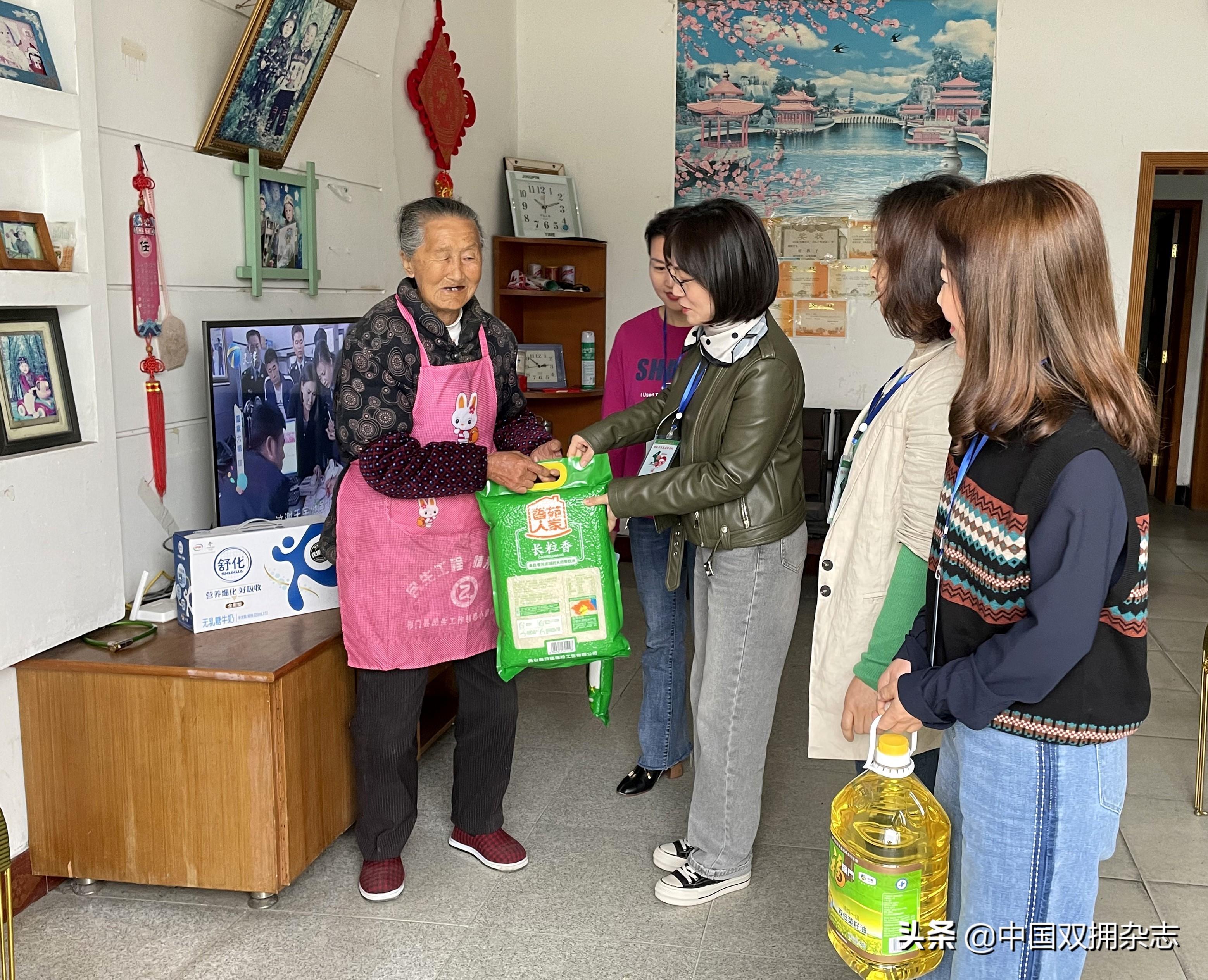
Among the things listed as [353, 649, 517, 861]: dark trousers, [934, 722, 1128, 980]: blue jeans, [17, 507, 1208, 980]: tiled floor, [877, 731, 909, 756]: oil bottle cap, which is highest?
[877, 731, 909, 756]: oil bottle cap

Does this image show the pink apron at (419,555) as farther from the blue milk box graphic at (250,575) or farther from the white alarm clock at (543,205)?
the white alarm clock at (543,205)

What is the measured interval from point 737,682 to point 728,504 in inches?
16.0

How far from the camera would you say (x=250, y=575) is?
8.91 feet

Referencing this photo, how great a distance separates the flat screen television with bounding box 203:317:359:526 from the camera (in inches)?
115

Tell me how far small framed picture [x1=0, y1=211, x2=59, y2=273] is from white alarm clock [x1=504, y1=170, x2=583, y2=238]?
3.37 m

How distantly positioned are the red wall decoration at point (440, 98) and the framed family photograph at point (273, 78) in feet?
3.90

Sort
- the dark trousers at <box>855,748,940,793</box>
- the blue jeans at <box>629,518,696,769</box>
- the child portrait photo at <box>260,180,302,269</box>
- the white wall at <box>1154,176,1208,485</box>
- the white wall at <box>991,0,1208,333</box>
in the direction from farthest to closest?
1. the white wall at <box>1154,176,1208,485</box>
2. the white wall at <box>991,0,1208,333</box>
3. the child portrait photo at <box>260,180,302,269</box>
4. the blue jeans at <box>629,518,696,769</box>
5. the dark trousers at <box>855,748,940,793</box>

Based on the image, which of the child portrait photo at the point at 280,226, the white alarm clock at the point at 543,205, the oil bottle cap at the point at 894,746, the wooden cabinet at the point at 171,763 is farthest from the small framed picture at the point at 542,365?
the oil bottle cap at the point at 894,746

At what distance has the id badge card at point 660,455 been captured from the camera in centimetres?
256

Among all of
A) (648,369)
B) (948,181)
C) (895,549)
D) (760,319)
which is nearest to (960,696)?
(895,549)

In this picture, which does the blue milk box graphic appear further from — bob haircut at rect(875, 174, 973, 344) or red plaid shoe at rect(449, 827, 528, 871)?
bob haircut at rect(875, 174, 973, 344)

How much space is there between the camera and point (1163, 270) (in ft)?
29.1

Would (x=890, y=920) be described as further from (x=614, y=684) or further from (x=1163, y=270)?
(x=1163, y=270)

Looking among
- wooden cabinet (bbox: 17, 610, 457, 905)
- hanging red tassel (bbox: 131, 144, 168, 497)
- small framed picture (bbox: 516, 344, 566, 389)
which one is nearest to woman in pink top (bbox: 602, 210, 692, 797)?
wooden cabinet (bbox: 17, 610, 457, 905)
